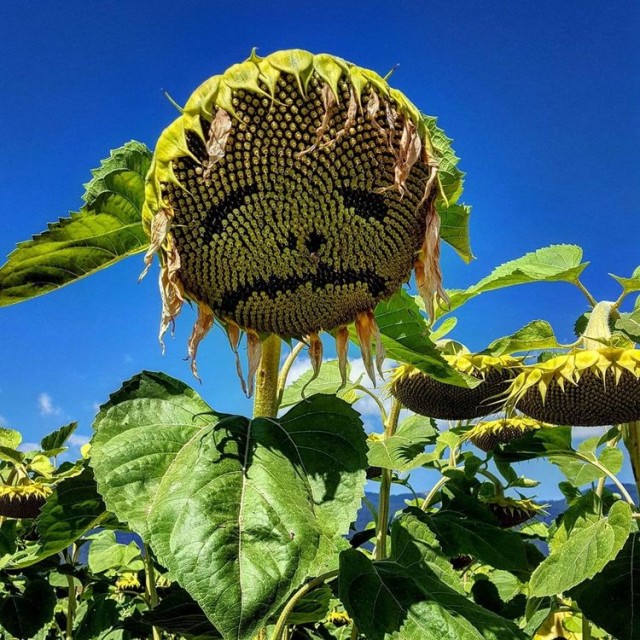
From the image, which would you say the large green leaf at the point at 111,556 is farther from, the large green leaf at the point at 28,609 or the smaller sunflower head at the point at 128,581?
the smaller sunflower head at the point at 128,581

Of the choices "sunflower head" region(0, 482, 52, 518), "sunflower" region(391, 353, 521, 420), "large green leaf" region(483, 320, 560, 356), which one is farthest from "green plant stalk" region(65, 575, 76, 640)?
"large green leaf" region(483, 320, 560, 356)

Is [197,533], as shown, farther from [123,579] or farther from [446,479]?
[123,579]

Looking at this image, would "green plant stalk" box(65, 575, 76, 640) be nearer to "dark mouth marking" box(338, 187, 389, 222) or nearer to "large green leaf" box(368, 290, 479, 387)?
"large green leaf" box(368, 290, 479, 387)

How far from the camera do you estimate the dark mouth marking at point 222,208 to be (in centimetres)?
139

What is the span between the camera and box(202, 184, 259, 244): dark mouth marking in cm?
139

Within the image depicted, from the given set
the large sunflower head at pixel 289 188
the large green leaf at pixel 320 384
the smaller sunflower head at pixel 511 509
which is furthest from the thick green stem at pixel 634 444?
the large sunflower head at pixel 289 188

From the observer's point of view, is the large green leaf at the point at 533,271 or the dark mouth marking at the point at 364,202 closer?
the dark mouth marking at the point at 364,202

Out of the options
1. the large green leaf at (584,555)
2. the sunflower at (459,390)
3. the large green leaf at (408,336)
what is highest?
the sunflower at (459,390)

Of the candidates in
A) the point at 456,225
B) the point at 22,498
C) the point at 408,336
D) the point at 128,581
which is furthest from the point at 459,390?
the point at 128,581

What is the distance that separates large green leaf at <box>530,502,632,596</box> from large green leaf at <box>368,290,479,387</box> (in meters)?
1.06

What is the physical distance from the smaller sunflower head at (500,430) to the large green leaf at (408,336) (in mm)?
2071

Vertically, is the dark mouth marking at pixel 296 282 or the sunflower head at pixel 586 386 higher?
the sunflower head at pixel 586 386

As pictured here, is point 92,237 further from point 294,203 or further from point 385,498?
point 385,498

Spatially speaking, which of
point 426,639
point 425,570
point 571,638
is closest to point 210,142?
point 426,639
